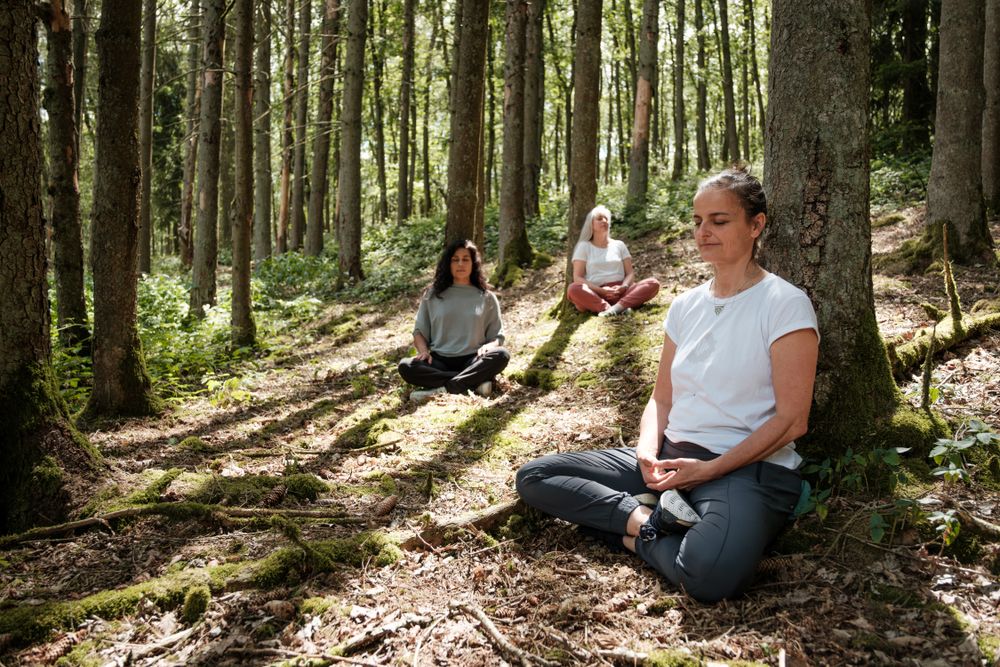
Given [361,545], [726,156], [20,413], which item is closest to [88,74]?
[20,413]

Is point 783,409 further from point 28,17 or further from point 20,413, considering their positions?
point 28,17

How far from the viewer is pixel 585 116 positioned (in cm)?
880

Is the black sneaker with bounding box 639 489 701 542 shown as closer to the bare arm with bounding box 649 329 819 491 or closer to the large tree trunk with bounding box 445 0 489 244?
the bare arm with bounding box 649 329 819 491

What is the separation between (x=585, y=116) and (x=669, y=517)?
679 centimetres

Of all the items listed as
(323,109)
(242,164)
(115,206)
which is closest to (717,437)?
(115,206)

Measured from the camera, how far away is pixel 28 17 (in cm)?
353

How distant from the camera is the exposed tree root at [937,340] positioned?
4523 millimetres

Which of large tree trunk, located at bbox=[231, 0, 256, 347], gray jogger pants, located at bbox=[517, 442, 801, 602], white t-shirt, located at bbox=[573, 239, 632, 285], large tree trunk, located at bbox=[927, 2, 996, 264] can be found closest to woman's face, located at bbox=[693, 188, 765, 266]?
gray jogger pants, located at bbox=[517, 442, 801, 602]

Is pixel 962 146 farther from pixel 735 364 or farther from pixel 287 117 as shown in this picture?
pixel 287 117

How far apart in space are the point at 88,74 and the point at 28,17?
15446mm

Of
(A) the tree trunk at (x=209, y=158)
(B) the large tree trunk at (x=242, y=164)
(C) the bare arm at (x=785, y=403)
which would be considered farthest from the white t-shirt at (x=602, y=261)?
(C) the bare arm at (x=785, y=403)

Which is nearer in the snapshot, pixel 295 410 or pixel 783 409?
pixel 783 409

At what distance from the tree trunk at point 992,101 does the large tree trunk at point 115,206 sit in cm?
1059

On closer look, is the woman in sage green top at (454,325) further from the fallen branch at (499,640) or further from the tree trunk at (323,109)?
the tree trunk at (323,109)
